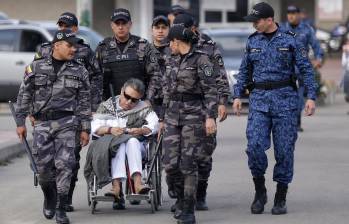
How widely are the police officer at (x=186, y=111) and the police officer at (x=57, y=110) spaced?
75 cm

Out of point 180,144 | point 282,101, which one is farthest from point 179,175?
point 282,101

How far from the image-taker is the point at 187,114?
10469 millimetres

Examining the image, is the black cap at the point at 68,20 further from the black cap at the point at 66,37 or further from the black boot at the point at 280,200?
the black boot at the point at 280,200

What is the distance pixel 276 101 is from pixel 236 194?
69.4 inches

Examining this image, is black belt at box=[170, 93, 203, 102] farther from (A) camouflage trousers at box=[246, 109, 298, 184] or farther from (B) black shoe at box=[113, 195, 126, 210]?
(B) black shoe at box=[113, 195, 126, 210]

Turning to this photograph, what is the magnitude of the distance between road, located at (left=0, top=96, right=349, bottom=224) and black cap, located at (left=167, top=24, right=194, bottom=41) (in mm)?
1600

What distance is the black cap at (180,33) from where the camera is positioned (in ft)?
34.1

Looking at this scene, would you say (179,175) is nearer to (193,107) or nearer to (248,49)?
(193,107)

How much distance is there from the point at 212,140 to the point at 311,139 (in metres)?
7.95

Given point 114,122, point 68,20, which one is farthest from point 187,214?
point 68,20

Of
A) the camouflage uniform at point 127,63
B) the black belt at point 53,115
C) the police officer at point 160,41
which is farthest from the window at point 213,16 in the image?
the black belt at point 53,115

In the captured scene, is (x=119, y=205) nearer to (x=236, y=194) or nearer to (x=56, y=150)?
(x=56, y=150)

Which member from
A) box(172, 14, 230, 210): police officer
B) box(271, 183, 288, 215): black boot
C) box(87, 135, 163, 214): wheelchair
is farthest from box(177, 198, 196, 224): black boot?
box(271, 183, 288, 215): black boot

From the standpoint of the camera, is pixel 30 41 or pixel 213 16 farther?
pixel 213 16
